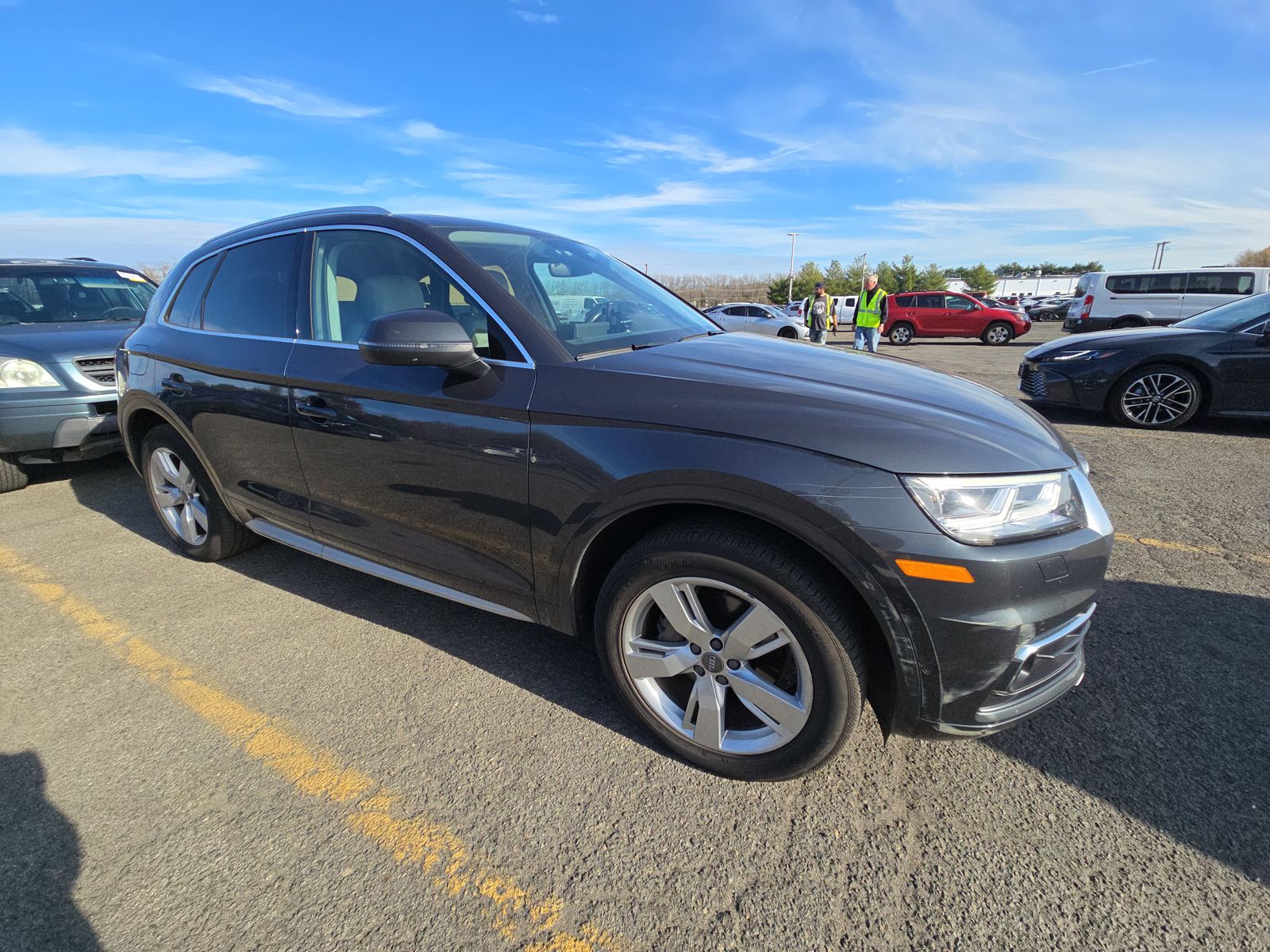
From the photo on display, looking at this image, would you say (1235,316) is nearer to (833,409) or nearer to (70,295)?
(833,409)

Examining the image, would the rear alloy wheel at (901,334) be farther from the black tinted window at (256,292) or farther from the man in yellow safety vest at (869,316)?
the black tinted window at (256,292)

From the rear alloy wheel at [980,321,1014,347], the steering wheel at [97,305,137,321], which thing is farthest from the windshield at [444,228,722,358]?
the rear alloy wheel at [980,321,1014,347]

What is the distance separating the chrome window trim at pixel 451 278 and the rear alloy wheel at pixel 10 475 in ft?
12.2

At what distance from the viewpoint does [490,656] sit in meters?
2.63

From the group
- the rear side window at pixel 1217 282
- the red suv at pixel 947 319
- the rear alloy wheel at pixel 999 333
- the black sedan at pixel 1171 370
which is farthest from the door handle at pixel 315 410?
the rear alloy wheel at pixel 999 333

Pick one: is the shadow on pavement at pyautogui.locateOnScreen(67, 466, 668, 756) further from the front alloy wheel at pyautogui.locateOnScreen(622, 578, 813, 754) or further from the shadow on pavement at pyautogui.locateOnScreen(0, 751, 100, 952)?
the shadow on pavement at pyautogui.locateOnScreen(0, 751, 100, 952)

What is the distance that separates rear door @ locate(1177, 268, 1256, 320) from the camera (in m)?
15.8

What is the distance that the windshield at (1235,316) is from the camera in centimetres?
568

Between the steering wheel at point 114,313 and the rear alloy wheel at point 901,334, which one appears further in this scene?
the rear alloy wheel at point 901,334

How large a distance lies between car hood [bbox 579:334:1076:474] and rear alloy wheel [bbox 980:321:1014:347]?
22087 millimetres

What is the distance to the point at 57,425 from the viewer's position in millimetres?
4445

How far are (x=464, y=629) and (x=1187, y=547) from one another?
3.78 metres

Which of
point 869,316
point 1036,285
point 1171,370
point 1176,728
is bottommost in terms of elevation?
point 1176,728

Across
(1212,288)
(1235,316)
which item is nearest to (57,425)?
(1235,316)
